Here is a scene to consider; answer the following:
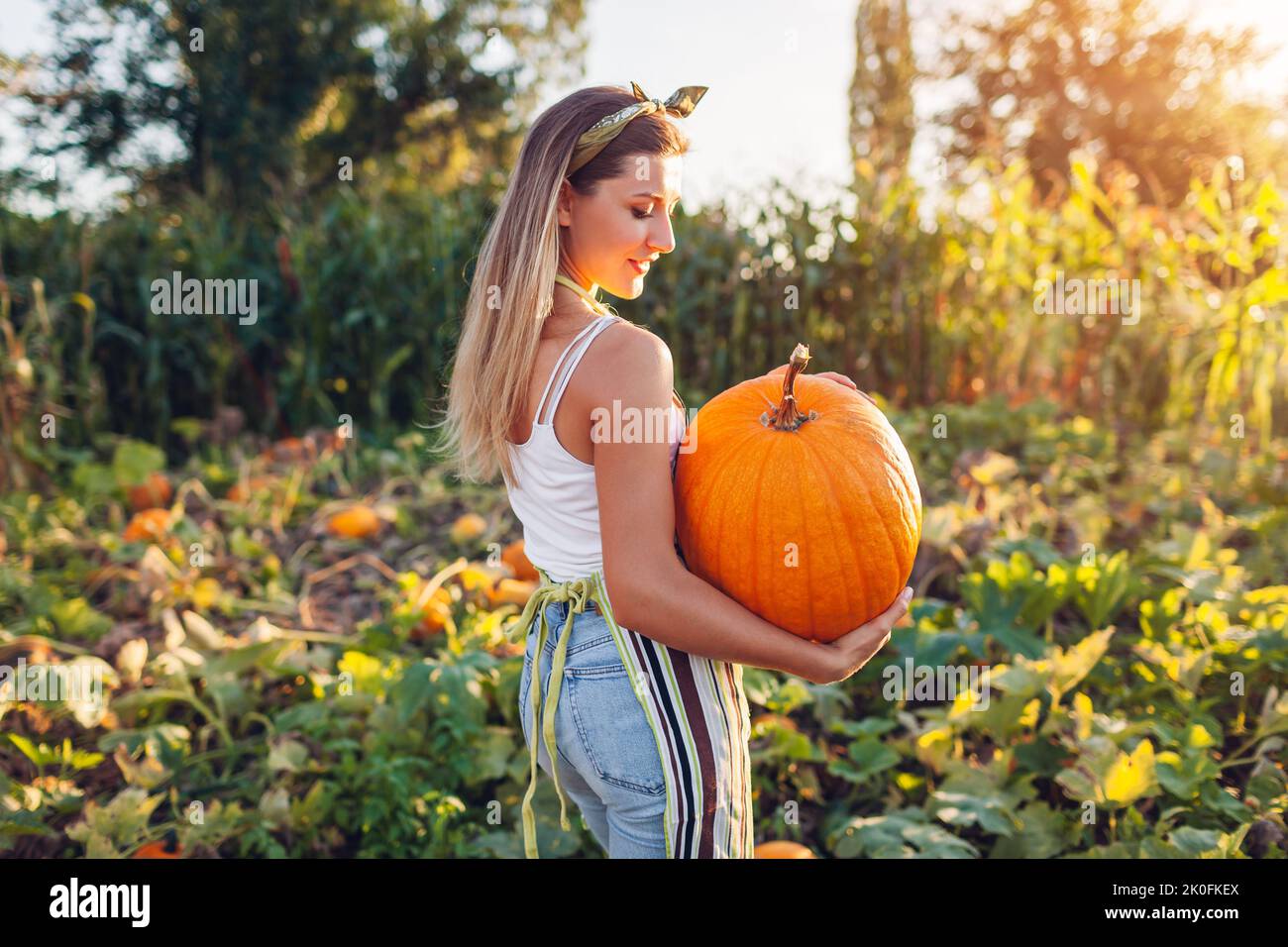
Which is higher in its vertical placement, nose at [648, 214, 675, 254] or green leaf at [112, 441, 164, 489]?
nose at [648, 214, 675, 254]

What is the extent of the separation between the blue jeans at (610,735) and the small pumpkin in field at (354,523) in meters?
2.98

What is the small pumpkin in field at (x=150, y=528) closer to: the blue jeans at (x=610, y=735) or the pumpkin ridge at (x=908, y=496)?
the blue jeans at (x=610, y=735)

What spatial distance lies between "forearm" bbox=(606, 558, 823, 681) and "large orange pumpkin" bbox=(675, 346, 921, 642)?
0.06 m

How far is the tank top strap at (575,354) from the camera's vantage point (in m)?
1.36

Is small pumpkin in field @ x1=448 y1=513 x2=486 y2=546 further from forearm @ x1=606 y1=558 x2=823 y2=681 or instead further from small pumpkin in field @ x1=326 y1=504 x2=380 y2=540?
forearm @ x1=606 y1=558 x2=823 y2=681

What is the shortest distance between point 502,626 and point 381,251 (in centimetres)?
445

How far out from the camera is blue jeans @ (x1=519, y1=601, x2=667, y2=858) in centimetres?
140

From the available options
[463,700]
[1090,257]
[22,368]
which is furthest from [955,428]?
[22,368]

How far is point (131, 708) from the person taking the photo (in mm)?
2820

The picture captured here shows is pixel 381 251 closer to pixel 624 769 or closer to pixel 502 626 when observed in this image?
→ pixel 502 626

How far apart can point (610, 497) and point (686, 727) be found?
1.24 feet

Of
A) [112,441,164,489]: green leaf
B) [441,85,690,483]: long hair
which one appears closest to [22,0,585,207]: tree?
[112,441,164,489]: green leaf

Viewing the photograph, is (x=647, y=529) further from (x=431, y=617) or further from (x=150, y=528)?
(x=150, y=528)

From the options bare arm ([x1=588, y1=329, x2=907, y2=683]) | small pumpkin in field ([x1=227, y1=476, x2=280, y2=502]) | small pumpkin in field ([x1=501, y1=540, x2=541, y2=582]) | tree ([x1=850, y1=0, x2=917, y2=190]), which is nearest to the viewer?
bare arm ([x1=588, y1=329, x2=907, y2=683])
